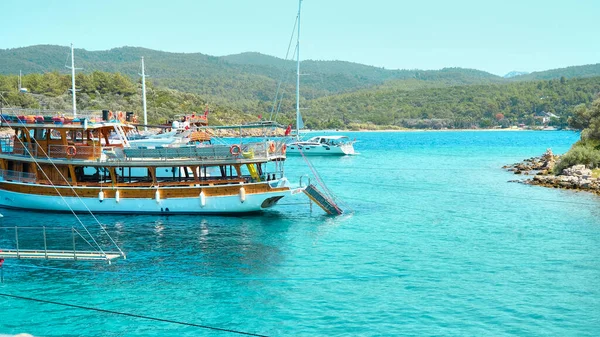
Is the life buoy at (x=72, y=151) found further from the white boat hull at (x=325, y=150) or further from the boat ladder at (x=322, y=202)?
the white boat hull at (x=325, y=150)

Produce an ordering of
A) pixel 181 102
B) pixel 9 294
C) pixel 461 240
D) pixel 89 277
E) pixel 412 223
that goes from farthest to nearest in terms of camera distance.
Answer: pixel 181 102, pixel 412 223, pixel 461 240, pixel 89 277, pixel 9 294

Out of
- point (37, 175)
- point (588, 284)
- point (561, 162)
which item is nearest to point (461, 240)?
point (588, 284)

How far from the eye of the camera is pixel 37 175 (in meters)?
38.6

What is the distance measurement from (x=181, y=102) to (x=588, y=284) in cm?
14621

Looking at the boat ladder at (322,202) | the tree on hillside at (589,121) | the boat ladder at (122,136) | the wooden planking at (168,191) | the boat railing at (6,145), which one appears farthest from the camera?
the tree on hillside at (589,121)

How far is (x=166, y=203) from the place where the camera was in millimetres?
37250

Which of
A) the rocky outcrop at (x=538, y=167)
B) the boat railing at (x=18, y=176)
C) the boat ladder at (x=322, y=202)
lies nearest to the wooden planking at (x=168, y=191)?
the boat railing at (x=18, y=176)

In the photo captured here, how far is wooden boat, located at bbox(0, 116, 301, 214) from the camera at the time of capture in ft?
122

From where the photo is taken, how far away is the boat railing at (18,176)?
38875 mm

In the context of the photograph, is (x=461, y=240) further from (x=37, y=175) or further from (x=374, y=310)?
(x=37, y=175)

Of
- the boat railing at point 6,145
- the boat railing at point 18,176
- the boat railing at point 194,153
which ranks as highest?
the boat railing at point 6,145

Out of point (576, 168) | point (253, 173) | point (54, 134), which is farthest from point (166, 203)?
point (576, 168)

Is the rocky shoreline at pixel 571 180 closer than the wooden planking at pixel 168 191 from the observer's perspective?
No

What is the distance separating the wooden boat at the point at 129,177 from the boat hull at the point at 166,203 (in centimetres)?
6
